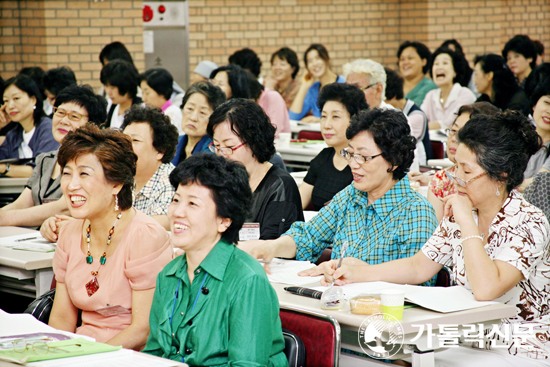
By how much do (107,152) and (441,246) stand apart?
140cm

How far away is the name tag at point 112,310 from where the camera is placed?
2.47 meters

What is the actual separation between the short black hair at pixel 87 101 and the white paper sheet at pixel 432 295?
8.13 ft

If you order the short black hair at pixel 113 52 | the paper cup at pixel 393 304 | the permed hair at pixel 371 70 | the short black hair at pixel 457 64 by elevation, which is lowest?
the paper cup at pixel 393 304

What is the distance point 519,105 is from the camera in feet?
20.7

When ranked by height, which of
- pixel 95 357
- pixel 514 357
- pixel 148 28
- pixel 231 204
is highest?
pixel 148 28

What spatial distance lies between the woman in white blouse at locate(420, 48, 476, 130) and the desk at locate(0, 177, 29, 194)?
4.88m

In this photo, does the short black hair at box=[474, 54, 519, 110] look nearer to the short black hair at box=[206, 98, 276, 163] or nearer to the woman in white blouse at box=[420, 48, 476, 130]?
the woman in white blouse at box=[420, 48, 476, 130]

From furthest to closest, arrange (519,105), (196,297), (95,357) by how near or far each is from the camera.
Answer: (519,105) → (196,297) → (95,357)

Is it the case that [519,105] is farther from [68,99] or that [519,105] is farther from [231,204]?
[231,204]

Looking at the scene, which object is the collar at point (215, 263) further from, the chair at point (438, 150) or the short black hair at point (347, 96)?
the chair at point (438, 150)

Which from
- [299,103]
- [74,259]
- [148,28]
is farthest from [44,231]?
[148,28]

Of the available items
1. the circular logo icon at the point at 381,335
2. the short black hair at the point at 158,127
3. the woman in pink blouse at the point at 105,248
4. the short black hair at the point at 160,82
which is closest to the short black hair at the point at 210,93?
the short black hair at the point at 158,127

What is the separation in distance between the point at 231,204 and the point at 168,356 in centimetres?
53

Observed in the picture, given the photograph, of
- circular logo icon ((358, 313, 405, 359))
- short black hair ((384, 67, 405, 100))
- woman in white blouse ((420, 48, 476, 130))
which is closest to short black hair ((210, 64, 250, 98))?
short black hair ((384, 67, 405, 100))
